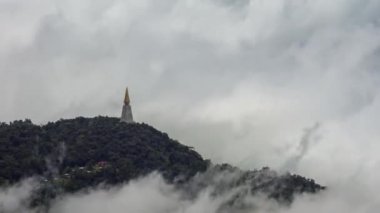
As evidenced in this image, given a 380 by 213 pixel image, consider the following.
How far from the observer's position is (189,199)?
19800 cm

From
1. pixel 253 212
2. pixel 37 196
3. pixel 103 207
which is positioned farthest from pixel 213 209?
pixel 37 196

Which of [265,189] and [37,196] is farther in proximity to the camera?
[265,189]

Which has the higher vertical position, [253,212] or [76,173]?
[76,173]

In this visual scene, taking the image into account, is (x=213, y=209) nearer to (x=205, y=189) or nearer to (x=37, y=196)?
(x=205, y=189)

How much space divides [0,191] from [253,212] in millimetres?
52634

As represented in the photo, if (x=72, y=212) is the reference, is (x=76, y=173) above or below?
above

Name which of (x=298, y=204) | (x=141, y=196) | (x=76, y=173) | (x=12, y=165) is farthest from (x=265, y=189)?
(x=12, y=165)

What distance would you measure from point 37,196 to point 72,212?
7782mm

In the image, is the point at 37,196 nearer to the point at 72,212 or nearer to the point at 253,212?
the point at 72,212

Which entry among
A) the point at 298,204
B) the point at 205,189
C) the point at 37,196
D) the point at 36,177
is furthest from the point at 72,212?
the point at 298,204

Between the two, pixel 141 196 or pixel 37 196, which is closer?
pixel 37 196

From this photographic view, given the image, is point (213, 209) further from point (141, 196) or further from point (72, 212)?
point (72, 212)

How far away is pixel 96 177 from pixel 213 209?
2915 cm

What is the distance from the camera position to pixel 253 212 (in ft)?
600
